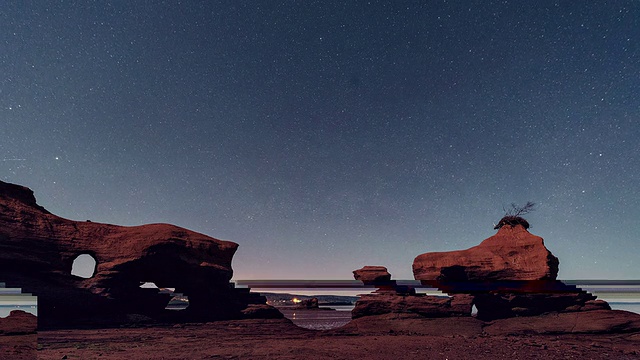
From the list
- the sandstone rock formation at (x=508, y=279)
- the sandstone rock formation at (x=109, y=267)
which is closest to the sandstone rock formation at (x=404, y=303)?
the sandstone rock formation at (x=508, y=279)

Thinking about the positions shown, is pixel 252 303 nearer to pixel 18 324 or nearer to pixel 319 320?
pixel 18 324

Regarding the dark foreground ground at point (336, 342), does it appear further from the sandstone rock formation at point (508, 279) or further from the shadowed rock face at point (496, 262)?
the shadowed rock face at point (496, 262)

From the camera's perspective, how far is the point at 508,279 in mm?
33625

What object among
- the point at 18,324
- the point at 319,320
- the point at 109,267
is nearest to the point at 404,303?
the point at 319,320

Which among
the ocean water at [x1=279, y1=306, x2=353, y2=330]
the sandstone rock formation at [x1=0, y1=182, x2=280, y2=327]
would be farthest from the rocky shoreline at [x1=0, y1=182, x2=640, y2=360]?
the ocean water at [x1=279, y1=306, x2=353, y2=330]

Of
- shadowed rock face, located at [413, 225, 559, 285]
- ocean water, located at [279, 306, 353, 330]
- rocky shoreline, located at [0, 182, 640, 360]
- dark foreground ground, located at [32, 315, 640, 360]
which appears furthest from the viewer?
ocean water, located at [279, 306, 353, 330]

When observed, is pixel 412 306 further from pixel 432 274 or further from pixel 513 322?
pixel 513 322

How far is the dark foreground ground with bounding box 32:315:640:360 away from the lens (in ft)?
67.3

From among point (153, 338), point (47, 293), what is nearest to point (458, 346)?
point (153, 338)

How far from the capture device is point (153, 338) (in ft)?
82.3

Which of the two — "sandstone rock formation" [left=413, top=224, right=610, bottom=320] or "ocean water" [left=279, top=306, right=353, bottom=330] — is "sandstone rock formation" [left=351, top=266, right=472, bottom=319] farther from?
"ocean water" [left=279, top=306, right=353, bottom=330]

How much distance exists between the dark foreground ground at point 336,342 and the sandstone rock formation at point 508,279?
3338mm

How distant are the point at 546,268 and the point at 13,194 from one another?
46.0m

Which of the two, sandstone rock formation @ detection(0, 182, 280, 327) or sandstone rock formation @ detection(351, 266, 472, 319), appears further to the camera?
sandstone rock formation @ detection(351, 266, 472, 319)
